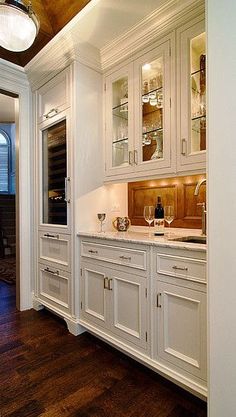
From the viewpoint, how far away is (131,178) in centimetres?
213

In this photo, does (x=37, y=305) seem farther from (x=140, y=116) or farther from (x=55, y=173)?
(x=140, y=116)

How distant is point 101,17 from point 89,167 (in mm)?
1175

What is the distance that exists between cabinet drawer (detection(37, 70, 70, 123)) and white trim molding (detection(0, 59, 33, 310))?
8.4 inches

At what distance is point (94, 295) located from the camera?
2.08m

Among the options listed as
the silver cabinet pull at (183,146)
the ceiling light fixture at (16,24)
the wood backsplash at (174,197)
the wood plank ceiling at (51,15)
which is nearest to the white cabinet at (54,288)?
the wood backsplash at (174,197)

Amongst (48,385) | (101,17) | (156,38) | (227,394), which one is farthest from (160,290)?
(101,17)

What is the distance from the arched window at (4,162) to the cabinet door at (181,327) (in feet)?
20.9

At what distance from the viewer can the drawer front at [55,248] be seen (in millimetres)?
2311

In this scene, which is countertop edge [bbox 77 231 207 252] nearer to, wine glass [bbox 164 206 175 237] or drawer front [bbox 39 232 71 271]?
drawer front [bbox 39 232 71 271]

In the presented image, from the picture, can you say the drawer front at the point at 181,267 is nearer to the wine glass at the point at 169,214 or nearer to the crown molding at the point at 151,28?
the wine glass at the point at 169,214

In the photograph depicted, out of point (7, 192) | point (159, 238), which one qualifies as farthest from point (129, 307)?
point (7, 192)

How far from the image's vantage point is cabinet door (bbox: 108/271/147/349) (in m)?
1.68

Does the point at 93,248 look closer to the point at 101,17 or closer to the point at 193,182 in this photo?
the point at 193,182

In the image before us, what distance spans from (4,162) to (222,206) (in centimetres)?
695
